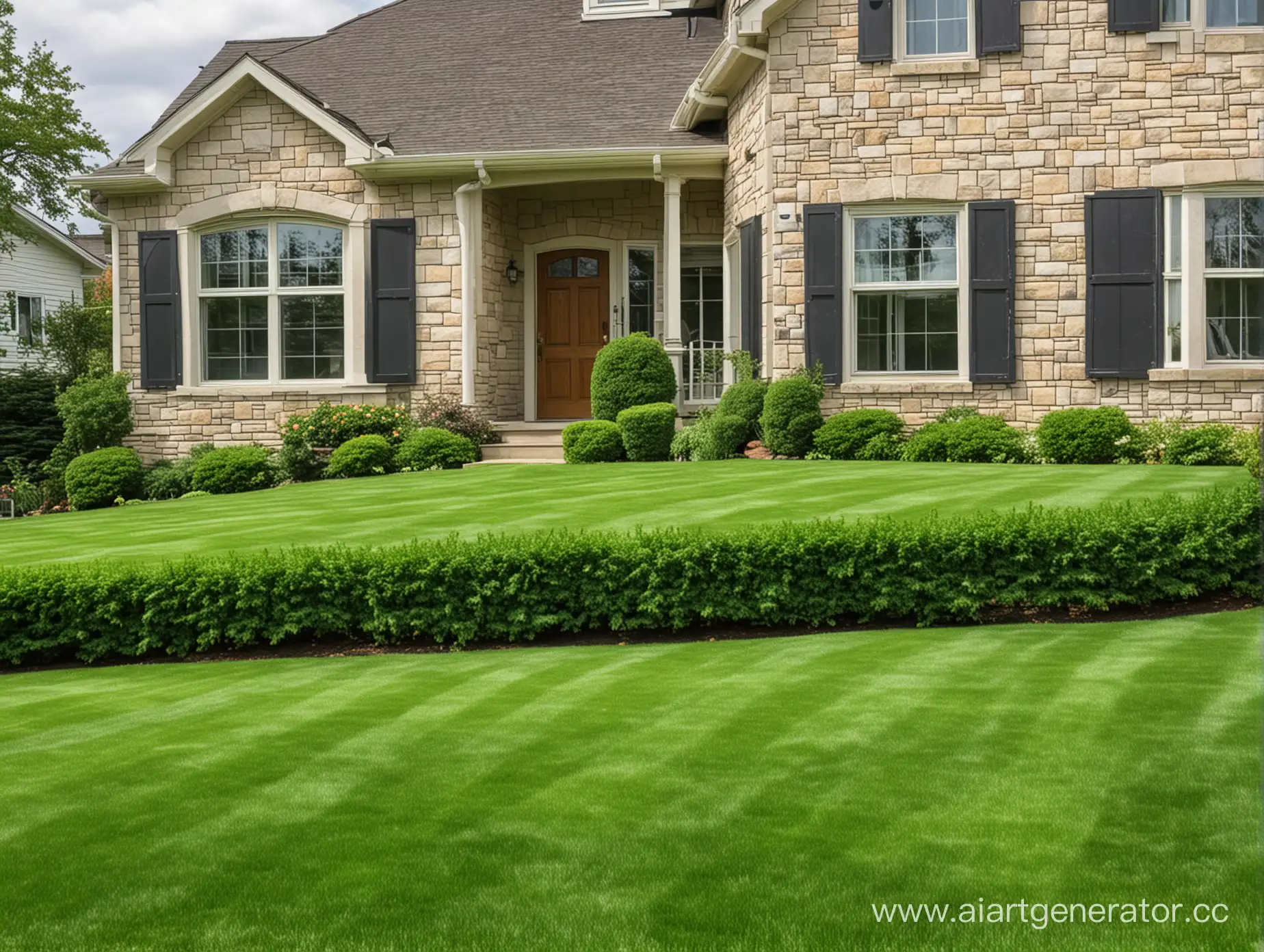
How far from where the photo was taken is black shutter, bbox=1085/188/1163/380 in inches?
555

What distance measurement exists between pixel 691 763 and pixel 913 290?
1093cm

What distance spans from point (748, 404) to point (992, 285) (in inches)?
118

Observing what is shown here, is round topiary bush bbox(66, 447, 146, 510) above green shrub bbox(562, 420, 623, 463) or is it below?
below

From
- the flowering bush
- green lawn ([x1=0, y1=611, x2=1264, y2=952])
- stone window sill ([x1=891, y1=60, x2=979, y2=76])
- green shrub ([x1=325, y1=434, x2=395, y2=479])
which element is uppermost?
stone window sill ([x1=891, y1=60, x2=979, y2=76])

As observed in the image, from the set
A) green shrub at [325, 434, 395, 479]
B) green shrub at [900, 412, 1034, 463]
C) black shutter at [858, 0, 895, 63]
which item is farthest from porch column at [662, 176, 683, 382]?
green shrub at [325, 434, 395, 479]

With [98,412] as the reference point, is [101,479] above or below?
below

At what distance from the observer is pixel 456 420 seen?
16406mm

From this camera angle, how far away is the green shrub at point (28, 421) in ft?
71.2

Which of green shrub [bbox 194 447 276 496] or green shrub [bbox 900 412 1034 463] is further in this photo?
green shrub [bbox 194 447 276 496]

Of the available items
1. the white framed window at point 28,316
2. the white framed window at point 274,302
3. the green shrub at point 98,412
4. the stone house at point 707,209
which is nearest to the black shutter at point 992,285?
the stone house at point 707,209

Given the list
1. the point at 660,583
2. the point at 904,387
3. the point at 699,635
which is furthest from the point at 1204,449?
the point at 660,583

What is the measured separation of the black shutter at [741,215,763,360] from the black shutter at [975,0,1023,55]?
3148 millimetres

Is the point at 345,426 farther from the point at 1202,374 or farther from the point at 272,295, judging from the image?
the point at 1202,374

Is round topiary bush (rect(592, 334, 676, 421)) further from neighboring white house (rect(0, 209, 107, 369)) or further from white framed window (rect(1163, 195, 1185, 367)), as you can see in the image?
neighboring white house (rect(0, 209, 107, 369))
